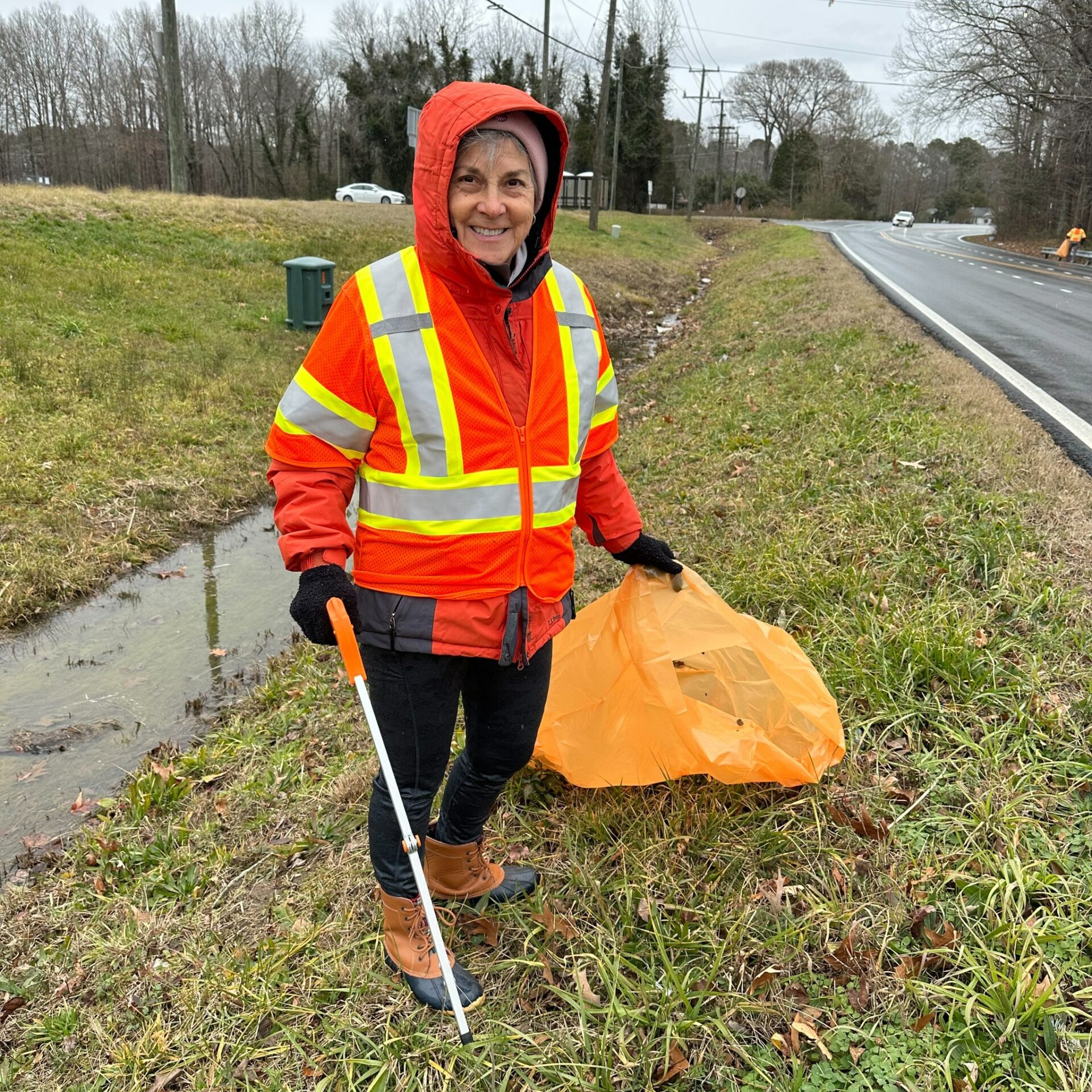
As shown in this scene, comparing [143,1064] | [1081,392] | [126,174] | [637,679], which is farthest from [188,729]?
[126,174]

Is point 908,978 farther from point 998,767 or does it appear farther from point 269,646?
point 269,646

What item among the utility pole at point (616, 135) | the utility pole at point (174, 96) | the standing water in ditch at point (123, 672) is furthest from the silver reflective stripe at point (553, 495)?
the utility pole at point (616, 135)

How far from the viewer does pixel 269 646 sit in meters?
5.09

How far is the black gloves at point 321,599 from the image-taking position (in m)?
1.85

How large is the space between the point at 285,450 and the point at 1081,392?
732 cm

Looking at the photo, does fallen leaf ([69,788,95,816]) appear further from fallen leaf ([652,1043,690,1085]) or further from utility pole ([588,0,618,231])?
utility pole ([588,0,618,231])

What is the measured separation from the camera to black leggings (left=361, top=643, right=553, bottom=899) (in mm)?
2000

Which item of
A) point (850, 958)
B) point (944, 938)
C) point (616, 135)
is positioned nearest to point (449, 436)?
point (850, 958)

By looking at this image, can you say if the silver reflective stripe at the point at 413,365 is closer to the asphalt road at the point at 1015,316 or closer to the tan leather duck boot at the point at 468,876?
the tan leather duck boot at the point at 468,876

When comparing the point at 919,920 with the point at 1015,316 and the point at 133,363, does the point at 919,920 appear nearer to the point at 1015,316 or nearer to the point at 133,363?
the point at 133,363

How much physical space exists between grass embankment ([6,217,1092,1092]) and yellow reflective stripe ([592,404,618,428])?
135 centimetres

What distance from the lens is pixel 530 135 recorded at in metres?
1.92

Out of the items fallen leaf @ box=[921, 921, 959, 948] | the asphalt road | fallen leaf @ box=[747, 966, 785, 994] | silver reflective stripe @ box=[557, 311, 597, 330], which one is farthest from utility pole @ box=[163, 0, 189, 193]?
fallen leaf @ box=[921, 921, 959, 948]

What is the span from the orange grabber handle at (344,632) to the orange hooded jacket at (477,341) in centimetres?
11
